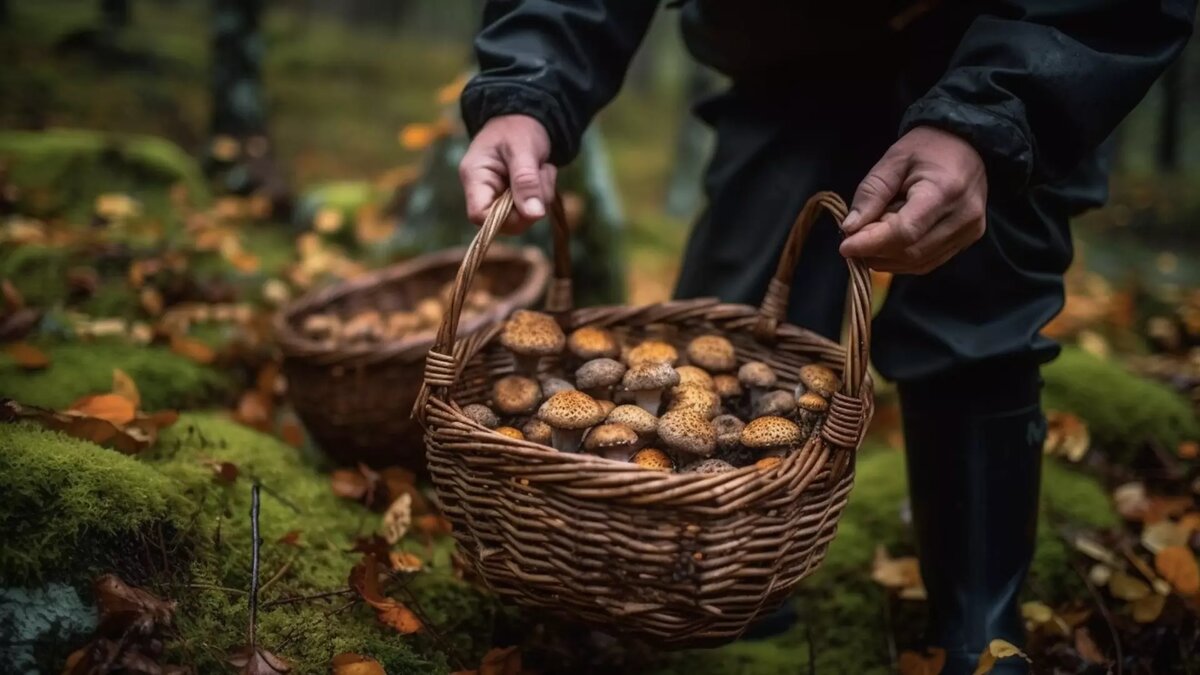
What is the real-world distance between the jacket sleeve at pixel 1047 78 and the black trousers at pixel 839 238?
0.70ft

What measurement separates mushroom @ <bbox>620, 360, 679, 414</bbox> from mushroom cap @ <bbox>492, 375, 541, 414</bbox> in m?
0.19

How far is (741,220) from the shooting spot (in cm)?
218

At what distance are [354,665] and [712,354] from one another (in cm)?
94

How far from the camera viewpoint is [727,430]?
1.61m

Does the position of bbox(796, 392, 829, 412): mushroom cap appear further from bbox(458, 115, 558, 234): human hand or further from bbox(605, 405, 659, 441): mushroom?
bbox(458, 115, 558, 234): human hand

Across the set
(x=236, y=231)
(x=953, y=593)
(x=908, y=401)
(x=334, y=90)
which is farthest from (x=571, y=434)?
(x=334, y=90)

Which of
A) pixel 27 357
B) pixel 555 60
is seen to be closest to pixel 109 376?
pixel 27 357

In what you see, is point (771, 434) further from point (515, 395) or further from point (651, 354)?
point (515, 395)

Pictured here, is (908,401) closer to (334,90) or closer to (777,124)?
(777,124)

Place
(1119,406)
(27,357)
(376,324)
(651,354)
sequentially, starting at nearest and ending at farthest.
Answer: (651,354)
(27,357)
(376,324)
(1119,406)

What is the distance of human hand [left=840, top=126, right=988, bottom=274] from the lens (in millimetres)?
1323

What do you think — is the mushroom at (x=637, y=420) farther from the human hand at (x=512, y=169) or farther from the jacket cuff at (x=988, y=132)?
the jacket cuff at (x=988, y=132)

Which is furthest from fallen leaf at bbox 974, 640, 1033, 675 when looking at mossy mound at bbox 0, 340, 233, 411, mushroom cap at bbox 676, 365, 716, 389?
mossy mound at bbox 0, 340, 233, 411

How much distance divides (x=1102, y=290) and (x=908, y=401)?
4380 mm
